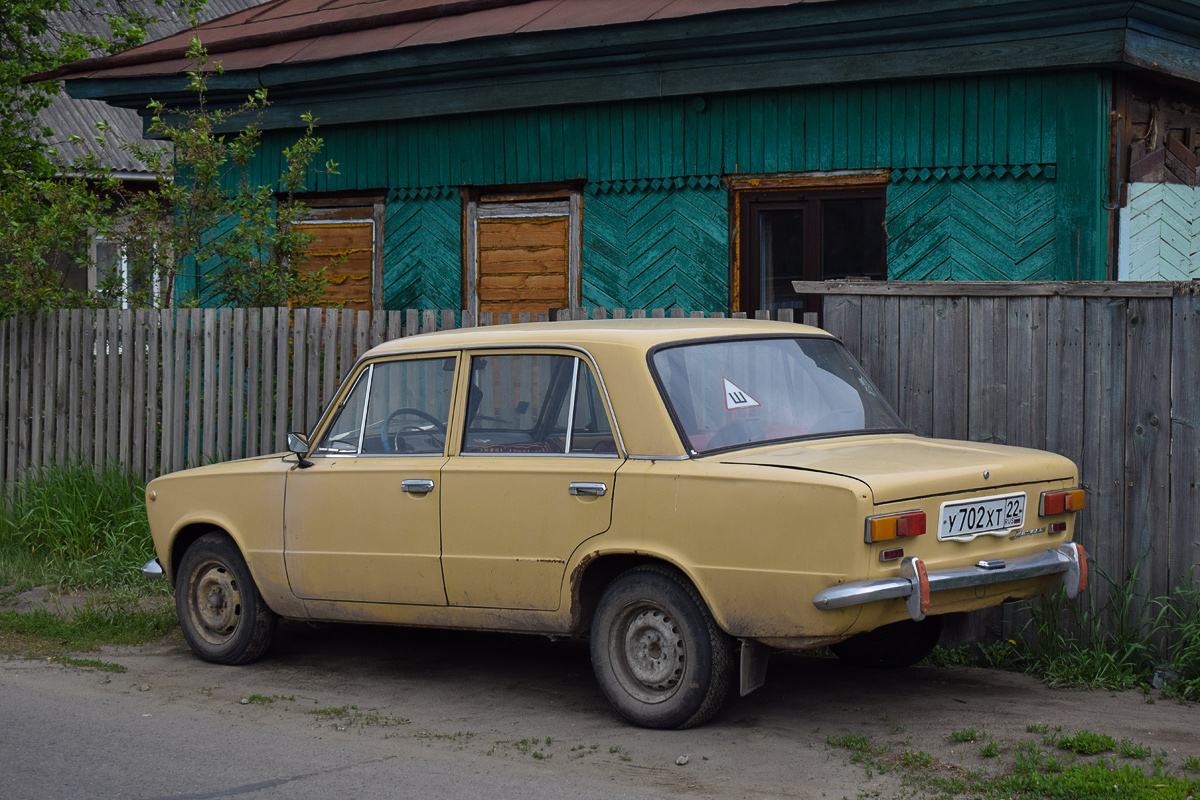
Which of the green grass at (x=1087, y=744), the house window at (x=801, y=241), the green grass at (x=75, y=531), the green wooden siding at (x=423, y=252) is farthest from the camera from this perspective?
the green wooden siding at (x=423, y=252)

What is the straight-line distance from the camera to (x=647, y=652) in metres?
5.48

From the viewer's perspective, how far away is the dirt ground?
496 centimetres

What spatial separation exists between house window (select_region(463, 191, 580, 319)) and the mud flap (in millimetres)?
6397

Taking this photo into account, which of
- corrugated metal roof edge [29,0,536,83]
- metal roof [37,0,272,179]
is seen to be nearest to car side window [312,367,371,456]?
corrugated metal roof edge [29,0,536,83]

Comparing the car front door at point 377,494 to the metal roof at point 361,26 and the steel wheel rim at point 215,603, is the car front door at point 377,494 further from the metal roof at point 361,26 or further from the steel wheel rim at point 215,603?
the metal roof at point 361,26

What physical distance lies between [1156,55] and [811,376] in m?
4.53

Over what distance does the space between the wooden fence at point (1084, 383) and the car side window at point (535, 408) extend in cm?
193

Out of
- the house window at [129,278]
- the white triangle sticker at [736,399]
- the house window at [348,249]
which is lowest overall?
the white triangle sticker at [736,399]

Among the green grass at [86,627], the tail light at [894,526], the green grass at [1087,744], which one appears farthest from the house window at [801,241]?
the green grass at [1087,744]

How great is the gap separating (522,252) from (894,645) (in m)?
6.17

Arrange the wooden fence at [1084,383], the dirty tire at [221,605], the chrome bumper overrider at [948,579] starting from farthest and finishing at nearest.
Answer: the dirty tire at [221,605] < the wooden fence at [1084,383] < the chrome bumper overrider at [948,579]

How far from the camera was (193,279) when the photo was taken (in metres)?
13.8

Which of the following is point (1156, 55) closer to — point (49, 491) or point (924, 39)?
point (924, 39)

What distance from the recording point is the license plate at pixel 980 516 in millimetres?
5176
